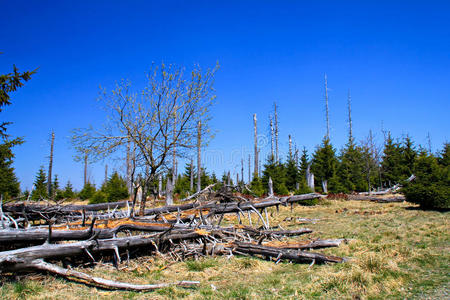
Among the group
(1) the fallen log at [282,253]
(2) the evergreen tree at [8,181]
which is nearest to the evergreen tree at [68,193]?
(2) the evergreen tree at [8,181]

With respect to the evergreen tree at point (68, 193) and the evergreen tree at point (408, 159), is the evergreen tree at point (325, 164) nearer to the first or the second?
the evergreen tree at point (408, 159)

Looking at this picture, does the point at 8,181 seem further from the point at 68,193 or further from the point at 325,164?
the point at 325,164

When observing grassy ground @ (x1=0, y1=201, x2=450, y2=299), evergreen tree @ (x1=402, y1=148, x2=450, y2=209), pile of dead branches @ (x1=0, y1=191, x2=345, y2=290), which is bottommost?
grassy ground @ (x1=0, y1=201, x2=450, y2=299)

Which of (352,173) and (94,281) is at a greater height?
(352,173)

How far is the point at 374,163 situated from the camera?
33562 millimetres

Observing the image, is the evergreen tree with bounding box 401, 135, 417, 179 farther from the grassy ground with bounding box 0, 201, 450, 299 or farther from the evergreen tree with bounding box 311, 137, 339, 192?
the grassy ground with bounding box 0, 201, 450, 299

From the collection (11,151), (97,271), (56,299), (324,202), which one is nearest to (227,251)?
(97,271)

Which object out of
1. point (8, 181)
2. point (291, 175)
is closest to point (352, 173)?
point (291, 175)

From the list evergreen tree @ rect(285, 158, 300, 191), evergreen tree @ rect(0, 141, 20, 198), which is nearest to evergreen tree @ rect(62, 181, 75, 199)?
evergreen tree @ rect(0, 141, 20, 198)

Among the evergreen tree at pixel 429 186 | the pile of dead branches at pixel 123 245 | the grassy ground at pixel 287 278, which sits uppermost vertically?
the evergreen tree at pixel 429 186

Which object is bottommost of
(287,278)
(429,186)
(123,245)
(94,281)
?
(287,278)

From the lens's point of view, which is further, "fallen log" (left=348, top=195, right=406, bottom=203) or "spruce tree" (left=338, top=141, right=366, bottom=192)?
"spruce tree" (left=338, top=141, right=366, bottom=192)

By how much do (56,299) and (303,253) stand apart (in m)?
4.72

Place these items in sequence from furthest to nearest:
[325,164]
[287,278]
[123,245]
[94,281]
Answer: [325,164] → [123,245] → [287,278] → [94,281]
